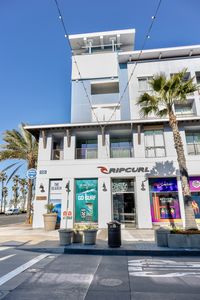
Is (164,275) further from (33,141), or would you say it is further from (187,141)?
(33,141)

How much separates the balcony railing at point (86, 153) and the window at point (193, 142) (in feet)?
24.2

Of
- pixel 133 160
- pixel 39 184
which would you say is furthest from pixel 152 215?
pixel 39 184

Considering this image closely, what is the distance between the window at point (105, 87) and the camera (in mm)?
22594

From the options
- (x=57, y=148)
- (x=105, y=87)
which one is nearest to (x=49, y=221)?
(x=57, y=148)

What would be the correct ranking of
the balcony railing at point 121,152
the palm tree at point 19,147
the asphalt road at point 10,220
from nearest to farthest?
1. the balcony railing at point 121,152
2. the palm tree at point 19,147
3. the asphalt road at point 10,220

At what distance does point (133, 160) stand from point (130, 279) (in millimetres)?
11238

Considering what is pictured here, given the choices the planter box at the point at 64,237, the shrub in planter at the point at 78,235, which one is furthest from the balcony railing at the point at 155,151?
the planter box at the point at 64,237

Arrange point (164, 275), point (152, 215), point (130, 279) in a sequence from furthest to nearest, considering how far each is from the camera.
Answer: point (152, 215), point (164, 275), point (130, 279)

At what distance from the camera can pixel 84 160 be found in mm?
16547

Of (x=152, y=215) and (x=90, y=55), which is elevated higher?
(x=90, y=55)

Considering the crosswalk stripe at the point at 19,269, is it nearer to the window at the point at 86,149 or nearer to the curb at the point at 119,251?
the curb at the point at 119,251

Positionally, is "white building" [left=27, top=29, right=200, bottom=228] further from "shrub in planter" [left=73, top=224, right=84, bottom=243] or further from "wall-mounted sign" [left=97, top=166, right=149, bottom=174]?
"shrub in planter" [left=73, top=224, right=84, bottom=243]

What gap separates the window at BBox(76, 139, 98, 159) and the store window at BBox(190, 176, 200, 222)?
25.2 ft

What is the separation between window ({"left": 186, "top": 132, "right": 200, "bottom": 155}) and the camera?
53.9 feet
